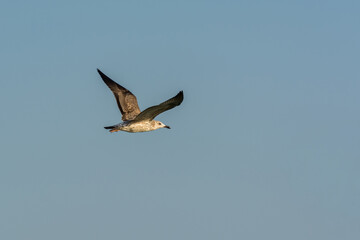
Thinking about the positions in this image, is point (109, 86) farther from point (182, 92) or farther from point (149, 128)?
point (182, 92)

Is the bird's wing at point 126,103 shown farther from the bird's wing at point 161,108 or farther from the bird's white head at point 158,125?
the bird's wing at point 161,108

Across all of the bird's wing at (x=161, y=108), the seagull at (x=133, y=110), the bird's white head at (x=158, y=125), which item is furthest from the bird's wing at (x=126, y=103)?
the bird's wing at (x=161, y=108)

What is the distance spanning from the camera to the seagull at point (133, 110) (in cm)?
2831

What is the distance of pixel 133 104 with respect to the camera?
33062 millimetres

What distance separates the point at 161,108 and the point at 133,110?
4261 mm

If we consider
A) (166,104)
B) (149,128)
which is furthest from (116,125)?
(166,104)

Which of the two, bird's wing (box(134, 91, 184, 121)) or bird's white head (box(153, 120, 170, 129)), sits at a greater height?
bird's white head (box(153, 120, 170, 129))

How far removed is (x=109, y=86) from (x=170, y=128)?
3.85 m

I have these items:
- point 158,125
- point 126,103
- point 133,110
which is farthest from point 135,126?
point 126,103

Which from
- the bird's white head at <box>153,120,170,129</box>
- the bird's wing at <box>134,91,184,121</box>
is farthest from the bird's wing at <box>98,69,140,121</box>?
the bird's wing at <box>134,91,184,121</box>

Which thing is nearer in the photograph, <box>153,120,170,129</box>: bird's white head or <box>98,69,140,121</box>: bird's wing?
<box>153,120,170,129</box>: bird's white head

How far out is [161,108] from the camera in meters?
28.9

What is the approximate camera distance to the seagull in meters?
28.3

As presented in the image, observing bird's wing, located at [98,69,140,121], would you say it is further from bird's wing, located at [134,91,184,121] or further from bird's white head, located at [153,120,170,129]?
bird's wing, located at [134,91,184,121]
